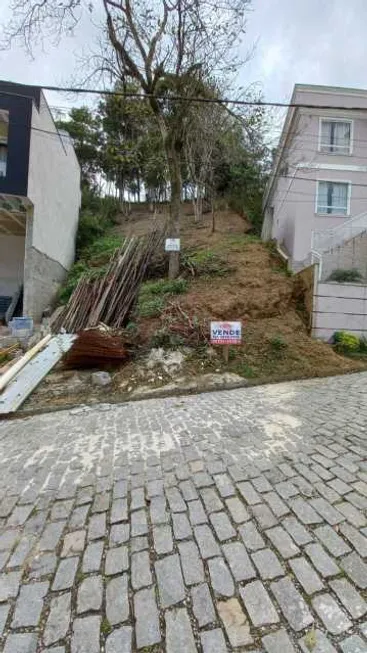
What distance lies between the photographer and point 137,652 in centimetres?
115

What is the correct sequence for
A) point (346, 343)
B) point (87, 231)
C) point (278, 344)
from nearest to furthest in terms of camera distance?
point (278, 344), point (346, 343), point (87, 231)

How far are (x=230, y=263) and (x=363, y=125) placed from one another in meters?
9.09

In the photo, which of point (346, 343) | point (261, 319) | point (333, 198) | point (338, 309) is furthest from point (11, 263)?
point (333, 198)

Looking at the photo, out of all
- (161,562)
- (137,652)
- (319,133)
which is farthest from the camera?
(319,133)

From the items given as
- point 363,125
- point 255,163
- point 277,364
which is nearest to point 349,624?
point 277,364

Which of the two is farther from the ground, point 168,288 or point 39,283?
point 39,283

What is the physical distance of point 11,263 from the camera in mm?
13180

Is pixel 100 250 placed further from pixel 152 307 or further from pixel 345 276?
pixel 345 276

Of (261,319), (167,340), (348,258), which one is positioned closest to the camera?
(167,340)

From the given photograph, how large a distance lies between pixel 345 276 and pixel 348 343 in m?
1.97

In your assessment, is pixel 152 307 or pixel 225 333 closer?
pixel 225 333

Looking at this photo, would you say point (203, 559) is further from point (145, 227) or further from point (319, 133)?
point (145, 227)

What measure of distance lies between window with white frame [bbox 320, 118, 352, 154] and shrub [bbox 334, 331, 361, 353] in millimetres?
8578

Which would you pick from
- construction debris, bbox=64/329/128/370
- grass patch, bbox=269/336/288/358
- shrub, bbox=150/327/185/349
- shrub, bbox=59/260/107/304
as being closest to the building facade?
shrub, bbox=59/260/107/304
